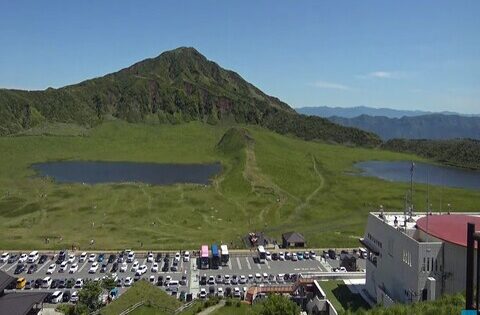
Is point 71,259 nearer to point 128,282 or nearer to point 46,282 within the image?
point 46,282

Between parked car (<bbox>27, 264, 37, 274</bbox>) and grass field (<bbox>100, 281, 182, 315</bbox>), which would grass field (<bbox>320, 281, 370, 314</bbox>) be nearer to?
grass field (<bbox>100, 281, 182, 315</bbox>)

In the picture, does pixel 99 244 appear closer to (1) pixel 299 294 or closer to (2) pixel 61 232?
(2) pixel 61 232

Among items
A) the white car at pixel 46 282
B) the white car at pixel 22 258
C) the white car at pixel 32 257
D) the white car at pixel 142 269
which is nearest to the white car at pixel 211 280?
the white car at pixel 142 269

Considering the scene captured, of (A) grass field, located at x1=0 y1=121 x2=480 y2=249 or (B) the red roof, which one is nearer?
(B) the red roof

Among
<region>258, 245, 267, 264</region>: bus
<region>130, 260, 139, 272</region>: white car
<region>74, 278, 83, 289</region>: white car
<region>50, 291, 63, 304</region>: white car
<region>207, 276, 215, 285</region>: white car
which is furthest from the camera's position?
<region>258, 245, 267, 264</region>: bus

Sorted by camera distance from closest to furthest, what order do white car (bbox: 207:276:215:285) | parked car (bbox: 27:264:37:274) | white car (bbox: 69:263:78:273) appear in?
1. white car (bbox: 207:276:215:285)
2. parked car (bbox: 27:264:37:274)
3. white car (bbox: 69:263:78:273)

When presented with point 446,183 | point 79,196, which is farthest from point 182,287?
point 446,183

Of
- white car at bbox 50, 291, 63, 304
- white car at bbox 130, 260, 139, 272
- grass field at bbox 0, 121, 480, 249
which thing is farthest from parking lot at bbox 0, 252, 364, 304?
grass field at bbox 0, 121, 480, 249

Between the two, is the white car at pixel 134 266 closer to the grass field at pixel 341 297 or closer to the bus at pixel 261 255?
the bus at pixel 261 255
